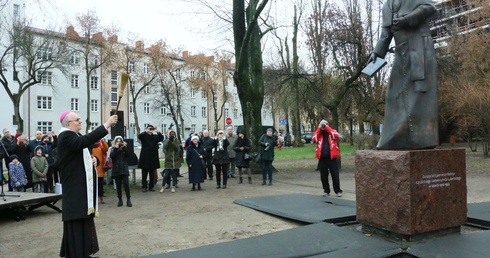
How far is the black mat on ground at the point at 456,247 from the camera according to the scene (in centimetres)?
460

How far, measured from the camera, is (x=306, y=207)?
8047 mm

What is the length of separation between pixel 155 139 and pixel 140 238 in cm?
603

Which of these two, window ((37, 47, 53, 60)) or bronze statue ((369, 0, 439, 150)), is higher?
window ((37, 47, 53, 60))

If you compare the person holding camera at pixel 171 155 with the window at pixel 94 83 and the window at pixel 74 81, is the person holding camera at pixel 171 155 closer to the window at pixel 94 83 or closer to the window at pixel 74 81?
the window at pixel 74 81

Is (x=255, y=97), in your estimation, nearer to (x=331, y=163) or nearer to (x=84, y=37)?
(x=331, y=163)

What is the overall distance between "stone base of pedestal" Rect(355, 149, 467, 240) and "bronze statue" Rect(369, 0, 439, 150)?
0.31 metres

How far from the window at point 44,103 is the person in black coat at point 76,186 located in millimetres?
45895

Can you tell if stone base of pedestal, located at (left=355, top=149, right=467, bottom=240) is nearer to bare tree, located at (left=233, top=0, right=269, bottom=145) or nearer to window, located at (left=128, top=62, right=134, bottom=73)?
bare tree, located at (left=233, top=0, right=269, bottom=145)

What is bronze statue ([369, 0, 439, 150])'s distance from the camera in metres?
5.59

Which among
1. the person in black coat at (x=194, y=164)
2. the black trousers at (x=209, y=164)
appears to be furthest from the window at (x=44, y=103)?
the person in black coat at (x=194, y=164)

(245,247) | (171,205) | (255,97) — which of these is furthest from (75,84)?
(245,247)

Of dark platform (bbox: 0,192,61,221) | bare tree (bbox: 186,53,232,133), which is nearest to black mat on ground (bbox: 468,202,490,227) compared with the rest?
dark platform (bbox: 0,192,61,221)

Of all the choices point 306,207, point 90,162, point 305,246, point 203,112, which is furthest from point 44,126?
point 305,246

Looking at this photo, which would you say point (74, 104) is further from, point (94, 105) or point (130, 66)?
point (130, 66)
